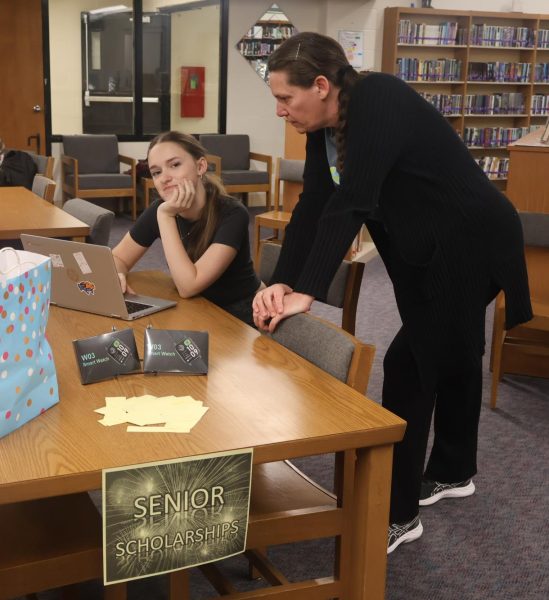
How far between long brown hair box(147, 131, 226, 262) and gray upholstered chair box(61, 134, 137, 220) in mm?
5397

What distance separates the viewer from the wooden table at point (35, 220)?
3314 millimetres

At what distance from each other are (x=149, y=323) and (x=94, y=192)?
6088 mm

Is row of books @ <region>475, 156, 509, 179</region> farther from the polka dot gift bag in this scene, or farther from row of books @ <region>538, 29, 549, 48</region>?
the polka dot gift bag

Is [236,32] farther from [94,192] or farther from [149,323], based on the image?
[149,323]

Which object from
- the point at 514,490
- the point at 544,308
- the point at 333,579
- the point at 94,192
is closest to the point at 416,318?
the point at 333,579

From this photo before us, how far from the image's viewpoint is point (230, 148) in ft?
29.3

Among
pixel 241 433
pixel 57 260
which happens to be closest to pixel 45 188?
pixel 57 260

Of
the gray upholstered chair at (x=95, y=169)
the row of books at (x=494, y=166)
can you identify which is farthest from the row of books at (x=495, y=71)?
the gray upholstered chair at (x=95, y=169)

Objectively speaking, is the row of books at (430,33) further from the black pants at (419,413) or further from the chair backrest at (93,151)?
the black pants at (419,413)

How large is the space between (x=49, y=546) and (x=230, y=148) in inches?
304

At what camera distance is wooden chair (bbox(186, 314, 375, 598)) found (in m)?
1.64

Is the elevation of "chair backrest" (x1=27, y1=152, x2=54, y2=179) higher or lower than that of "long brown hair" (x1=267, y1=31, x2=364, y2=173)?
lower

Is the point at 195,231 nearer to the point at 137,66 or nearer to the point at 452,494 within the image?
the point at 452,494

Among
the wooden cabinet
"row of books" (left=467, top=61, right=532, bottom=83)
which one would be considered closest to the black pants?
the wooden cabinet
